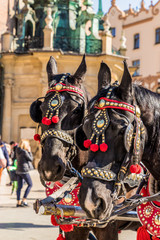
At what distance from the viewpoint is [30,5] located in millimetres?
22281

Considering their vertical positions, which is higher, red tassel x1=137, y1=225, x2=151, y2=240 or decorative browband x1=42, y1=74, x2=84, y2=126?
decorative browband x1=42, y1=74, x2=84, y2=126

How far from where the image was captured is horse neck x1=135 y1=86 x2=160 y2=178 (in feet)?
8.66

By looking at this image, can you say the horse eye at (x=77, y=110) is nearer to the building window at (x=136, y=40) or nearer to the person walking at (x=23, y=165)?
the person walking at (x=23, y=165)

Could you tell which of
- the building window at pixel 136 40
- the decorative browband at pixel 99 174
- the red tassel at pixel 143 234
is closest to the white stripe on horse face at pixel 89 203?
the decorative browband at pixel 99 174

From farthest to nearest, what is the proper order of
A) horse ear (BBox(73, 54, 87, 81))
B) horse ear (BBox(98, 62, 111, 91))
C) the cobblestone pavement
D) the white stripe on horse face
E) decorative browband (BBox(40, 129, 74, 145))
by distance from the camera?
the cobblestone pavement → horse ear (BBox(73, 54, 87, 81)) → decorative browband (BBox(40, 129, 74, 145)) → horse ear (BBox(98, 62, 111, 91)) → the white stripe on horse face

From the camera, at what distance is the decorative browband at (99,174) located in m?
2.28

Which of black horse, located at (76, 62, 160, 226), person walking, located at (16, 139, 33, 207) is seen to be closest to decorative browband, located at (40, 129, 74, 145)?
black horse, located at (76, 62, 160, 226)

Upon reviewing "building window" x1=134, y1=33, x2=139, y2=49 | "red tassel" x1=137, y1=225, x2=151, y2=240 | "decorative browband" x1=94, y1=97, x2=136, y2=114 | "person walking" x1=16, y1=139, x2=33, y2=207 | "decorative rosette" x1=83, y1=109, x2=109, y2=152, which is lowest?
"person walking" x1=16, y1=139, x2=33, y2=207

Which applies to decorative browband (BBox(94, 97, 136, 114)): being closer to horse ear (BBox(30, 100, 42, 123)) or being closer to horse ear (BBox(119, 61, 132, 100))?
horse ear (BBox(119, 61, 132, 100))

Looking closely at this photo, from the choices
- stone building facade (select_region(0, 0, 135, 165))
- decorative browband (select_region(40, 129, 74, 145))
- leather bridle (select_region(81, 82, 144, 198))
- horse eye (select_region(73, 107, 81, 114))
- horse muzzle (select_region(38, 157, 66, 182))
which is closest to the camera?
leather bridle (select_region(81, 82, 144, 198))

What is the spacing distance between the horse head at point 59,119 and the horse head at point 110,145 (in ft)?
2.61

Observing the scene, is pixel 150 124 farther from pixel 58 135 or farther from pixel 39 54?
pixel 39 54

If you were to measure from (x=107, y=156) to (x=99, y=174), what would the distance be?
15 centimetres

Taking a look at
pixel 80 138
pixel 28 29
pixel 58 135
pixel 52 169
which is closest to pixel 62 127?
pixel 58 135
